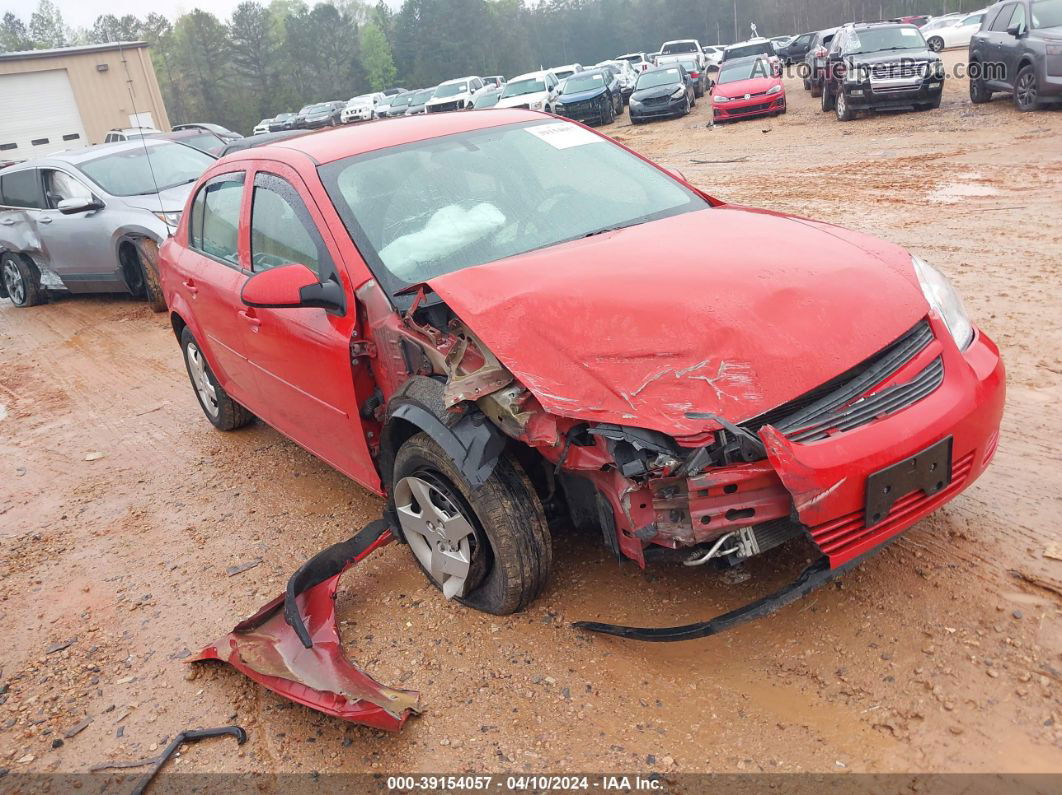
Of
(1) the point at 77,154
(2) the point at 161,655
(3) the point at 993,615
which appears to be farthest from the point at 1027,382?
(1) the point at 77,154

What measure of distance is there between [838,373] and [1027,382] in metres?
2.48

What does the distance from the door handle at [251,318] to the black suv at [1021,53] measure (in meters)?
12.8

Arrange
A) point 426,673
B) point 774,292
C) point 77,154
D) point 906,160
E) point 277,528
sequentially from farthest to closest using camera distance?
point 906,160 → point 77,154 → point 277,528 → point 426,673 → point 774,292

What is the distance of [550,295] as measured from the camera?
9.42ft

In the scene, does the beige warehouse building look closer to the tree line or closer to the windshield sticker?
the tree line

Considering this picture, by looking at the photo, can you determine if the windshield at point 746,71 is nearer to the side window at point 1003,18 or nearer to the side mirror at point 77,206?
the side window at point 1003,18

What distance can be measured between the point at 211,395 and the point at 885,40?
1479 centimetres

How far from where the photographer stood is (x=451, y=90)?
3172 cm

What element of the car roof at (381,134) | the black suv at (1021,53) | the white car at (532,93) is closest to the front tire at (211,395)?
the car roof at (381,134)

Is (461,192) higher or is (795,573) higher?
(461,192)

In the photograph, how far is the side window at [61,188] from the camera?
31.5 ft

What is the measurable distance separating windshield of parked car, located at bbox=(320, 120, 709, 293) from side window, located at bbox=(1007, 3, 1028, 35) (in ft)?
39.5

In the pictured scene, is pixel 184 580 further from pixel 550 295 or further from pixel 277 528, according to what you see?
pixel 550 295

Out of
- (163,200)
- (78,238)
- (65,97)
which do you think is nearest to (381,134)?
(163,200)
